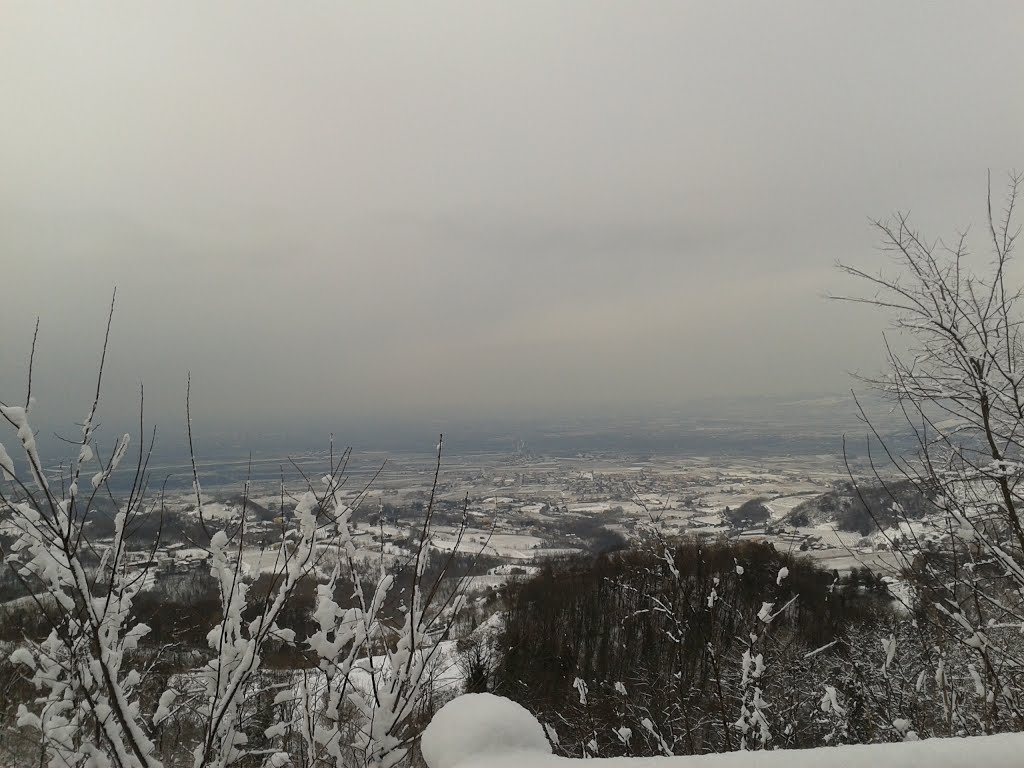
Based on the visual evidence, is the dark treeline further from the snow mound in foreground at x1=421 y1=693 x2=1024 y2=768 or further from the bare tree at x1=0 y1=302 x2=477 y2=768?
the snow mound in foreground at x1=421 y1=693 x2=1024 y2=768

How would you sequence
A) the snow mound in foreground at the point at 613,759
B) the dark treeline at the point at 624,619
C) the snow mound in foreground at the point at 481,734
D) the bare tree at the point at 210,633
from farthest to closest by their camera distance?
the dark treeline at the point at 624,619 → the bare tree at the point at 210,633 → the snow mound in foreground at the point at 481,734 → the snow mound in foreground at the point at 613,759

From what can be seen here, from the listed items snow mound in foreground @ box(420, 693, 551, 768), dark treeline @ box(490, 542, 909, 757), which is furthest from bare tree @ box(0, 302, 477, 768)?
dark treeline @ box(490, 542, 909, 757)

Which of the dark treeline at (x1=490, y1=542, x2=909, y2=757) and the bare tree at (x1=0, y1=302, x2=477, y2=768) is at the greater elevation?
the bare tree at (x1=0, y1=302, x2=477, y2=768)

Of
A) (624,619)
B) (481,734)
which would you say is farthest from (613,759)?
(624,619)

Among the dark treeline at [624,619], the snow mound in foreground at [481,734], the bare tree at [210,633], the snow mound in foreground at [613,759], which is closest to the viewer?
the snow mound in foreground at [613,759]

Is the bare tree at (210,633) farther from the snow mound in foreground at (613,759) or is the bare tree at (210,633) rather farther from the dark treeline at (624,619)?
the dark treeline at (624,619)

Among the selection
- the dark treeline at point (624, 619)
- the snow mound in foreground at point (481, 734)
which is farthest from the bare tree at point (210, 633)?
the dark treeline at point (624, 619)

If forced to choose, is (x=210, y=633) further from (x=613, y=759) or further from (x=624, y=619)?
(x=624, y=619)

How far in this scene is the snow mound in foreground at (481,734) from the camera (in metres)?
1.21

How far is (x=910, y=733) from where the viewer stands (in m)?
3.59

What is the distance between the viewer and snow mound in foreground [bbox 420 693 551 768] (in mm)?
1206

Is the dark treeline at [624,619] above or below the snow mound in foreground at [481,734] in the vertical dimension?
below

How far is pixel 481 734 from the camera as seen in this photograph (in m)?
1.21

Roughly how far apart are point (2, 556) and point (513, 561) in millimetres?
→ 33985
